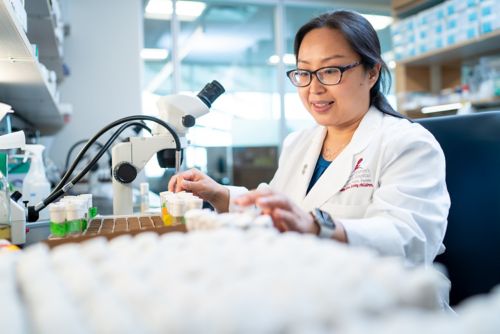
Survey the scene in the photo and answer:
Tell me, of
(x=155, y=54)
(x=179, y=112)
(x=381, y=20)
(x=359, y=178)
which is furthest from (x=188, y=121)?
(x=381, y=20)

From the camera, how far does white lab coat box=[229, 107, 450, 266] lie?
0.98m

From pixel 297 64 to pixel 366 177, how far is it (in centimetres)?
48

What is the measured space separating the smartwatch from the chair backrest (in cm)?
67

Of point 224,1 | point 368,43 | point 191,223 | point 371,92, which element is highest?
point 224,1

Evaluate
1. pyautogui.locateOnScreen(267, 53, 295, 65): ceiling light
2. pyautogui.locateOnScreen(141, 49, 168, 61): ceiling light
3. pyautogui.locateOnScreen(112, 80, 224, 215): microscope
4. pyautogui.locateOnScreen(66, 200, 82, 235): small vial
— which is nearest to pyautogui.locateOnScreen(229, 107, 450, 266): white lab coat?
pyautogui.locateOnScreen(112, 80, 224, 215): microscope

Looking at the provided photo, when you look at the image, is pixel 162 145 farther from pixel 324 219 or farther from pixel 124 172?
pixel 324 219

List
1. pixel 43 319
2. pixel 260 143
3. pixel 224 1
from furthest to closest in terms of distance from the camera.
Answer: pixel 260 143, pixel 224 1, pixel 43 319

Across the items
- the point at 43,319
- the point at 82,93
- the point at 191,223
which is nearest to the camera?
the point at 43,319

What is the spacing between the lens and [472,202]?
1343 mm

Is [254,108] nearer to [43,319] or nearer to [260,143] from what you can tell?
[260,143]

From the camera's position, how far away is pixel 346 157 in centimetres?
140

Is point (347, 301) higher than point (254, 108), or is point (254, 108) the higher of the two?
point (254, 108)

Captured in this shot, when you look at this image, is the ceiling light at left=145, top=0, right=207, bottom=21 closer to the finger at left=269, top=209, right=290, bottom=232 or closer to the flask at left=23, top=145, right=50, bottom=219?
the flask at left=23, top=145, right=50, bottom=219

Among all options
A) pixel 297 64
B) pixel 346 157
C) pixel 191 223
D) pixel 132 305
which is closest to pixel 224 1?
pixel 297 64
